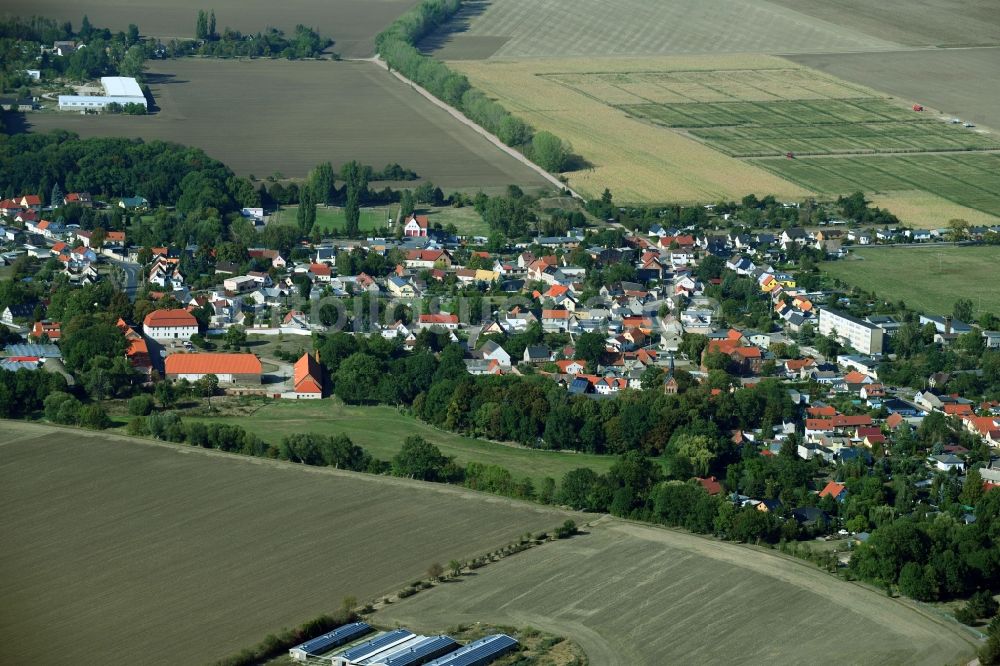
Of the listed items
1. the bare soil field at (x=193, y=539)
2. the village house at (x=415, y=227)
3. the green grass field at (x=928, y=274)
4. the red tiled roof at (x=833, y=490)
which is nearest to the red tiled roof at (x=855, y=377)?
→ the green grass field at (x=928, y=274)

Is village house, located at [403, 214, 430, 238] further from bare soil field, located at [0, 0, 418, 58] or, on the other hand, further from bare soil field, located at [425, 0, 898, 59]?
bare soil field, located at [0, 0, 418, 58]

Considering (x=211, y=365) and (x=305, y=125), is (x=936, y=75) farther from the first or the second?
(x=211, y=365)

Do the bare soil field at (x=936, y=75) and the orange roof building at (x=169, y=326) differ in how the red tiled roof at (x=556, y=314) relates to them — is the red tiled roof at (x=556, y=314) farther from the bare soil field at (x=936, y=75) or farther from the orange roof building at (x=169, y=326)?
the bare soil field at (x=936, y=75)

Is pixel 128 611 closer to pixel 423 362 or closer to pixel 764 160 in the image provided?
pixel 423 362

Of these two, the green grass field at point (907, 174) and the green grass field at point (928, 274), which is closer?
the green grass field at point (928, 274)

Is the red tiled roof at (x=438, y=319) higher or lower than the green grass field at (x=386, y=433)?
higher

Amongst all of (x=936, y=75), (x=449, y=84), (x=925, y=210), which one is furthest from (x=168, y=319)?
(x=936, y=75)

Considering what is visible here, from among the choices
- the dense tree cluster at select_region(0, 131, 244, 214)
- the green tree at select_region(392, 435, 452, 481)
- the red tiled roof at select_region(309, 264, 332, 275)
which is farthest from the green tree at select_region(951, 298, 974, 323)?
the dense tree cluster at select_region(0, 131, 244, 214)
